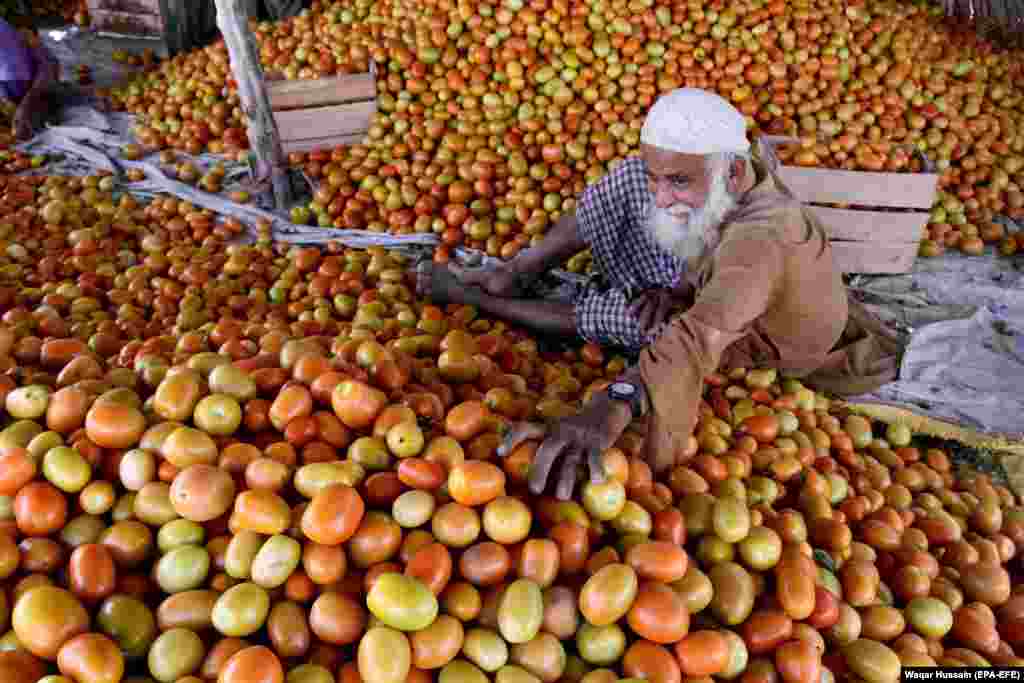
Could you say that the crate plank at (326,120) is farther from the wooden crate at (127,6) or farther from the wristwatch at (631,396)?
the wristwatch at (631,396)

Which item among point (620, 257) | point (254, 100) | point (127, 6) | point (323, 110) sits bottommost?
point (620, 257)

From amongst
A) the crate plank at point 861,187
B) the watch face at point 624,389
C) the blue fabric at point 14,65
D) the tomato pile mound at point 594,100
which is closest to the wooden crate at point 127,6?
the blue fabric at point 14,65

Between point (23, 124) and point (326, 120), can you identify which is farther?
point (23, 124)

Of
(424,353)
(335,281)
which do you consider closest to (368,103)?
(335,281)

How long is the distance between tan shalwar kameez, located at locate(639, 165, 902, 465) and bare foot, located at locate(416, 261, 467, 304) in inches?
47.1

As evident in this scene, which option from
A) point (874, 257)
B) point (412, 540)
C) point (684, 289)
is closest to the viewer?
point (412, 540)

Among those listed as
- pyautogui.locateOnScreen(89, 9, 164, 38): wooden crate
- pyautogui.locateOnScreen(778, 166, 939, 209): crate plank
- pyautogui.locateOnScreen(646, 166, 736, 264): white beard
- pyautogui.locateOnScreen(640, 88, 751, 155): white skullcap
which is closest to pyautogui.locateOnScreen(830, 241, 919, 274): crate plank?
pyautogui.locateOnScreen(778, 166, 939, 209): crate plank

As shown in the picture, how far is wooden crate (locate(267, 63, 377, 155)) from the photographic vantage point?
4.08 m

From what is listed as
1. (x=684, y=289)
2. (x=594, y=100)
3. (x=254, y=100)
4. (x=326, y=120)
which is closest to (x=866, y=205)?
(x=684, y=289)

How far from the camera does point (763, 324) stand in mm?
2539

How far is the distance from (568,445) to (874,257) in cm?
271

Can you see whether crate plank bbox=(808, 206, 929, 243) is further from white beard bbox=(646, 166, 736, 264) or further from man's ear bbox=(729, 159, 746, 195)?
man's ear bbox=(729, 159, 746, 195)

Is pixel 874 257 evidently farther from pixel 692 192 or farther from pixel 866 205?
pixel 692 192

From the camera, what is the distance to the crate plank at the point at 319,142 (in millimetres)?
4172
